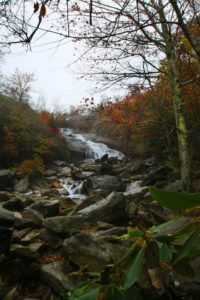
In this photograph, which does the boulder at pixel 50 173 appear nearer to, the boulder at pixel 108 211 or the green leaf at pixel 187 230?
the boulder at pixel 108 211

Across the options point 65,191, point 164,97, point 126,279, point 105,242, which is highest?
point 164,97

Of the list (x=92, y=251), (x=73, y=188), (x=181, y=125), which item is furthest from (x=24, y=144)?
(x=92, y=251)

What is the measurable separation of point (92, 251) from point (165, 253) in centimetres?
438

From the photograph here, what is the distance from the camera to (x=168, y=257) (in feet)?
2.05

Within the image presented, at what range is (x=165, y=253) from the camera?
637 mm

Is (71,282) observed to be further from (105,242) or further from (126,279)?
(126,279)

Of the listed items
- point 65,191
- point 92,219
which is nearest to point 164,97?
point 65,191

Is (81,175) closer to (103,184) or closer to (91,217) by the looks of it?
(103,184)

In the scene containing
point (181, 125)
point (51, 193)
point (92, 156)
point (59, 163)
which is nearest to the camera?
point (181, 125)

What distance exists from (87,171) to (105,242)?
14497 millimetres

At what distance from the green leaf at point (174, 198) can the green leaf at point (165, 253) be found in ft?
0.45

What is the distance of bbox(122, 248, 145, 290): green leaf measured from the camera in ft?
1.88

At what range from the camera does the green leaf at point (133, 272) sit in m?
0.57

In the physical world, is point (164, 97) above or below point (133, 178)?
above
